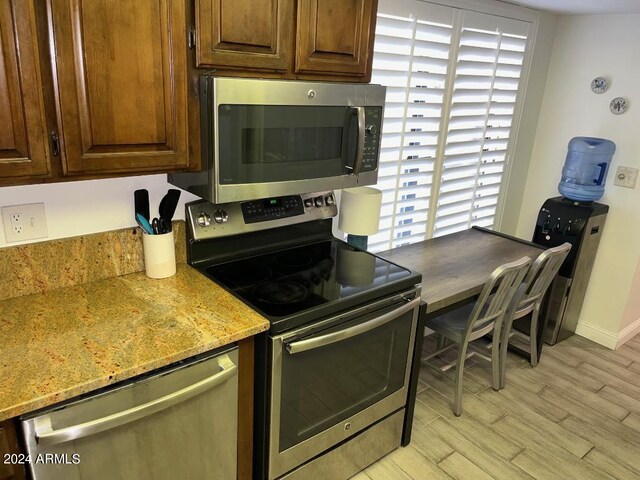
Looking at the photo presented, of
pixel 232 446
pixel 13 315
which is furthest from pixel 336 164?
pixel 13 315

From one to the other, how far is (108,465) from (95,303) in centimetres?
51

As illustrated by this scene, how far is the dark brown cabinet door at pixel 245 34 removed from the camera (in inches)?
56.1

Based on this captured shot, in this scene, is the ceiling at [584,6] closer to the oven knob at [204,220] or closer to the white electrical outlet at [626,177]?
the white electrical outlet at [626,177]

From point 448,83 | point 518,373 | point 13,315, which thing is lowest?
point 518,373

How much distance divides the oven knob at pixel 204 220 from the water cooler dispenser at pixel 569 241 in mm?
2133

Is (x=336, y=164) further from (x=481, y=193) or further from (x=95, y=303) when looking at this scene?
(x=481, y=193)

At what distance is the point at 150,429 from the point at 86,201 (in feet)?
2.64

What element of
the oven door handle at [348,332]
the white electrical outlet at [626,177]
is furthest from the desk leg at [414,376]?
the white electrical outlet at [626,177]

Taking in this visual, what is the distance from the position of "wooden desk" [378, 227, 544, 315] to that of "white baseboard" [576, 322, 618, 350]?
2.93 feet

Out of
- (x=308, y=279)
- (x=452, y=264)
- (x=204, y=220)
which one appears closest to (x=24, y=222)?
(x=204, y=220)

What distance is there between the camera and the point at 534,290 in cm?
263

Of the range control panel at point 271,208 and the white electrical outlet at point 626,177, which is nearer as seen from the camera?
the range control panel at point 271,208

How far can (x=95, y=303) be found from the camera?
62.1 inches

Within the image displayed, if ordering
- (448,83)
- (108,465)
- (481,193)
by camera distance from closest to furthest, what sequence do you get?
1. (108,465)
2. (448,83)
3. (481,193)
